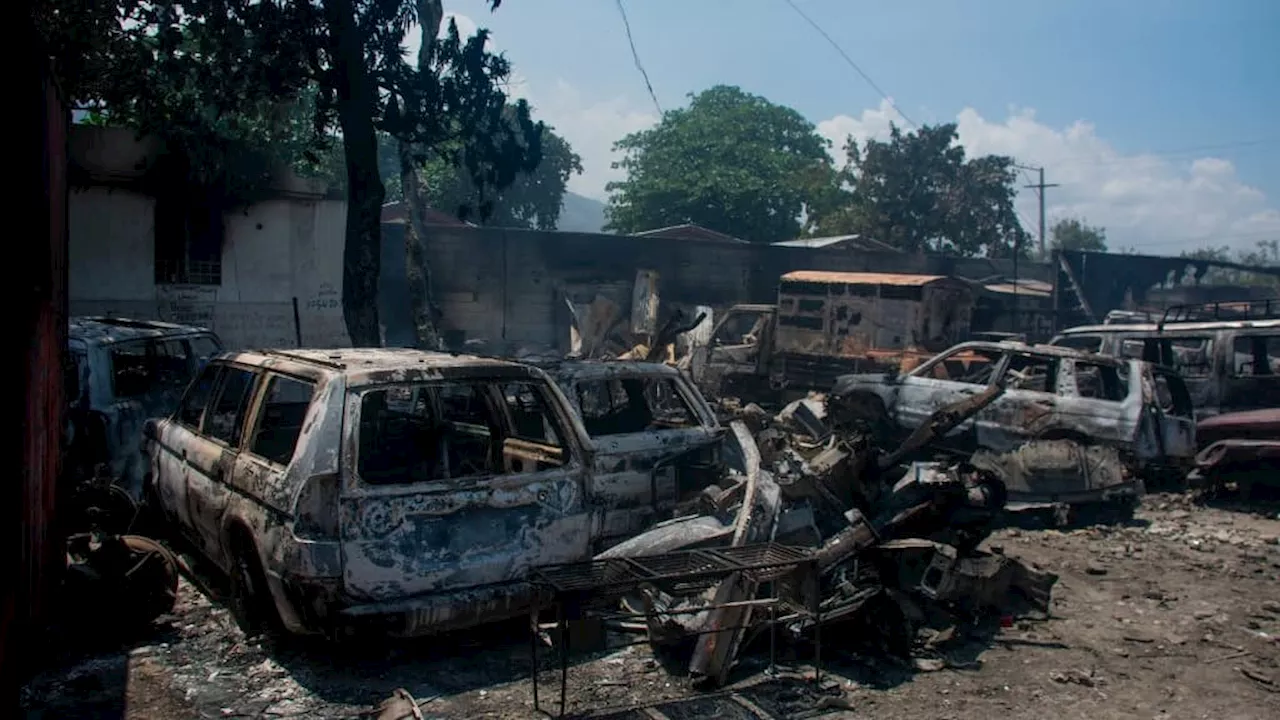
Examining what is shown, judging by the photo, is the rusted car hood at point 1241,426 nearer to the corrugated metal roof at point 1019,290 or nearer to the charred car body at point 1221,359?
the charred car body at point 1221,359

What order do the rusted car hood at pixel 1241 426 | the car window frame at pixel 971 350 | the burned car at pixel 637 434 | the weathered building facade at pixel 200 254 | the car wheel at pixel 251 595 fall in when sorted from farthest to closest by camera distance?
the weathered building facade at pixel 200 254
the car window frame at pixel 971 350
the rusted car hood at pixel 1241 426
the burned car at pixel 637 434
the car wheel at pixel 251 595

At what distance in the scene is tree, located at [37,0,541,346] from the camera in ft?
34.9

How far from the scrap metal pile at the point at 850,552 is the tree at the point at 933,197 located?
99.8 feet

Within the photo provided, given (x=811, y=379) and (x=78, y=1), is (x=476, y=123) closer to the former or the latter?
(x=78, y=1)

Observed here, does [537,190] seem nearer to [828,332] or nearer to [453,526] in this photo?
[828,332]

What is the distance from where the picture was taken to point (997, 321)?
2169 centimetres

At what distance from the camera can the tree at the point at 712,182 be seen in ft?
116

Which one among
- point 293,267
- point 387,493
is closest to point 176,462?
point 387,493

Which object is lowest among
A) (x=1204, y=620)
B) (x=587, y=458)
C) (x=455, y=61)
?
(x=1204, y=620)

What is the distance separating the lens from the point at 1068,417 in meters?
8.78

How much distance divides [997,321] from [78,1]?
18.8 metres

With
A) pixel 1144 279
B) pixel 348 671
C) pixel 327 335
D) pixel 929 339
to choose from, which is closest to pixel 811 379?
pixel 929 339

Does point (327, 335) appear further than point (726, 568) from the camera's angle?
Yes

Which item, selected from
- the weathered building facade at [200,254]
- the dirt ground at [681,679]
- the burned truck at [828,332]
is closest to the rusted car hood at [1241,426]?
the dirt ground at [681,679]
